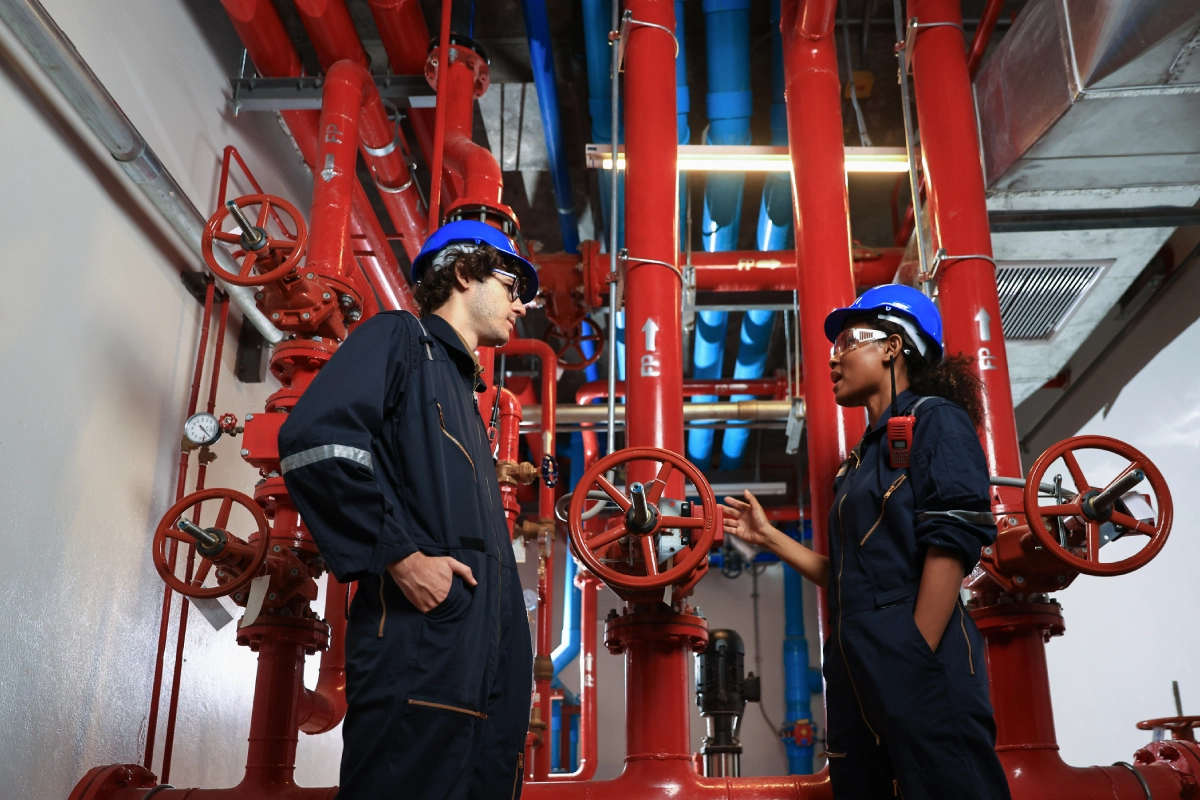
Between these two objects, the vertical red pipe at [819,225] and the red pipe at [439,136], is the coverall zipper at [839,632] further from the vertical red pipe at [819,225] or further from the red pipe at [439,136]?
the red pipe at [439,136]

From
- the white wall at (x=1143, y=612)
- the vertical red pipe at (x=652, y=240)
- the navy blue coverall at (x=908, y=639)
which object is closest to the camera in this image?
the navy blue coverall at (x=908, y=639)

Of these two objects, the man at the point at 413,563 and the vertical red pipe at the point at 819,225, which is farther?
the vertical red pipe at the point at 819,225

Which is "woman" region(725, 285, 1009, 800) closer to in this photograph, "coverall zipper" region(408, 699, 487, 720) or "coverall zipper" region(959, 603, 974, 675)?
"coverall zipper" region(959, 603, 974, 675)

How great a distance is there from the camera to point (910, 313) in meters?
1.98

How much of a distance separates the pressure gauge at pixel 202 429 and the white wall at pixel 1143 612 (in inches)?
146

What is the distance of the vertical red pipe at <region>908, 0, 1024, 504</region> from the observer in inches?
100

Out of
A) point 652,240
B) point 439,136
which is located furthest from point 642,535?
point 439,136

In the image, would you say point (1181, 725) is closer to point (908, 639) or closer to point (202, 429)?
point (908, 639)

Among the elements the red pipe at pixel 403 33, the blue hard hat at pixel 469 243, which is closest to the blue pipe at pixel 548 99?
the red pipe at pixel 403 33

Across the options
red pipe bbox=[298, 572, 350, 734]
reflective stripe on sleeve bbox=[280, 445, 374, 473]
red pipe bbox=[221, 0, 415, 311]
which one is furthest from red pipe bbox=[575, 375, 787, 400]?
reflective stripe on sleeve bbox=[280, 445, 374, 473]

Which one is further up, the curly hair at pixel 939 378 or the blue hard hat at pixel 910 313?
the blue hard hat at pixel 910 313

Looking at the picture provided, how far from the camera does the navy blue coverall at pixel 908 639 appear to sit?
1528 millimetres

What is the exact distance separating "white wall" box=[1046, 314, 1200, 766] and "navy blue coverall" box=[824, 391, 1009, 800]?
2.78 metres

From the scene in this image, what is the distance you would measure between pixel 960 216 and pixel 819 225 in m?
0.46
